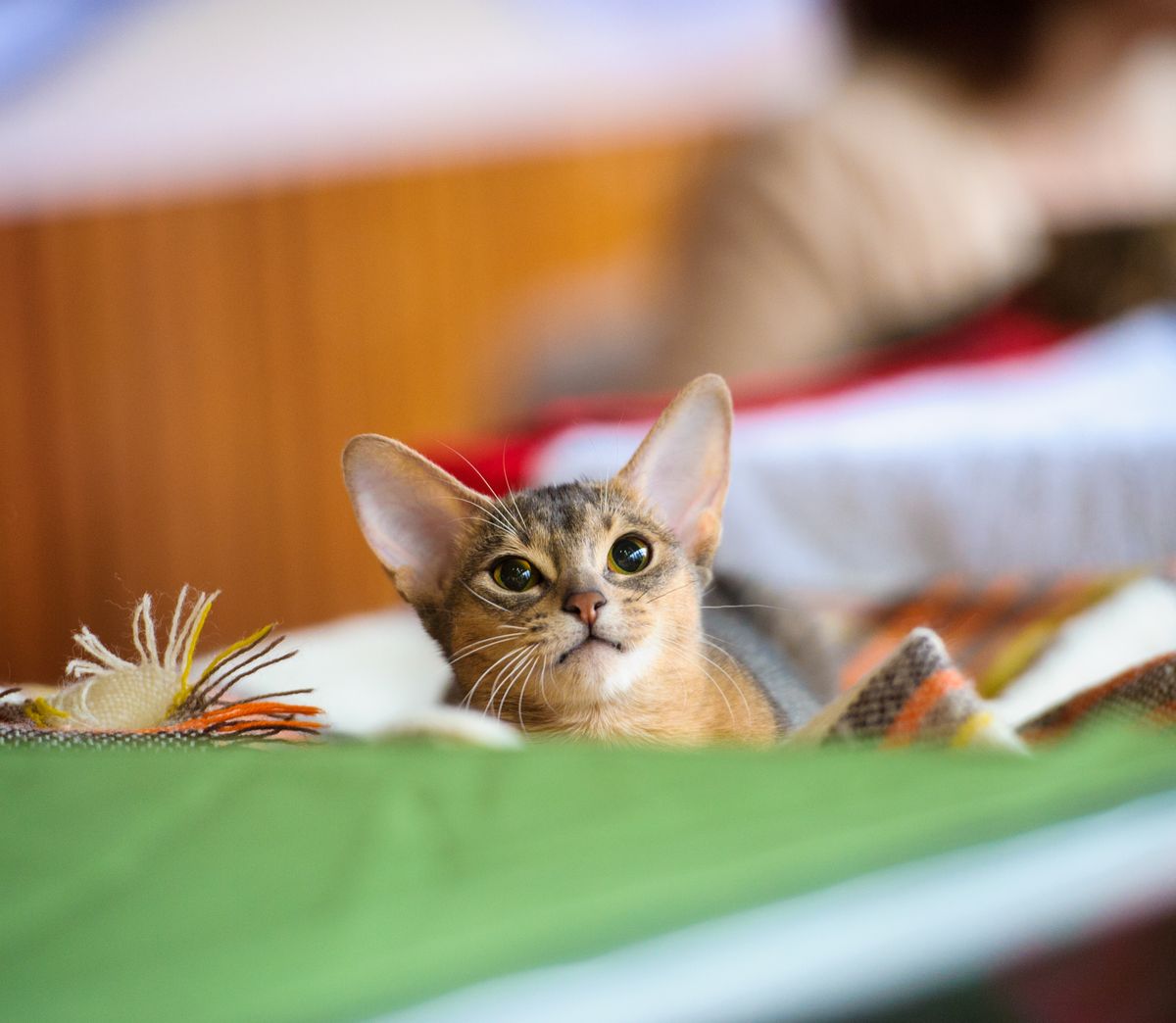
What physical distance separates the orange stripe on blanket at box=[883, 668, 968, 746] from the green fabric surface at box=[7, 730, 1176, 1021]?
27 mm

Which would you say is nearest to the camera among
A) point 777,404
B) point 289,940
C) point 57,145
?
point 289,940

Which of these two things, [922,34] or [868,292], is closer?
[868,292]

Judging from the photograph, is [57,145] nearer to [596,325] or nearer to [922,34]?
[596,325]

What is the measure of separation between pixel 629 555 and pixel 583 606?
3cm

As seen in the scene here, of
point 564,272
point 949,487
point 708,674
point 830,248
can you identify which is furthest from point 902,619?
point 564,272

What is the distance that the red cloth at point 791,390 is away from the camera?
2.02ft

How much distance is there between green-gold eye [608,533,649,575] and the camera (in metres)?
0.49

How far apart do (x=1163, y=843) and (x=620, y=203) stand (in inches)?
106

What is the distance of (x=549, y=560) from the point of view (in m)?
0.48

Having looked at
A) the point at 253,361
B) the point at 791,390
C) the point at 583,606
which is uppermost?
the point at 253,361

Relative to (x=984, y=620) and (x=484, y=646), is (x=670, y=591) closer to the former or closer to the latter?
(x=484, y=646)

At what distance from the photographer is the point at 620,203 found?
2830mm

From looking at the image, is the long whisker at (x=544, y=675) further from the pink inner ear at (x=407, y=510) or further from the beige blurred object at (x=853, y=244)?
the beige blurred object at (x=853, y=244)

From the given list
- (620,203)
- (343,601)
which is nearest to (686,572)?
(343,601)
